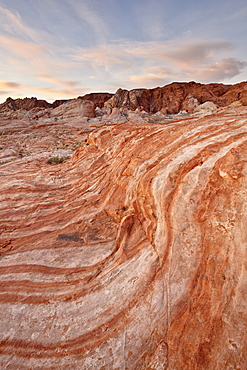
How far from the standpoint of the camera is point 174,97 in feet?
259

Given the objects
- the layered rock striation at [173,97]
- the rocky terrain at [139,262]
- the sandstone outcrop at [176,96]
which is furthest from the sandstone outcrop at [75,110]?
the rocky terrain at [139,262]

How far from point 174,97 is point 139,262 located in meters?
85.8

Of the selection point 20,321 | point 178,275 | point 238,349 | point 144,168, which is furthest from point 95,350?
point 144,168

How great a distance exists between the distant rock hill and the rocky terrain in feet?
237

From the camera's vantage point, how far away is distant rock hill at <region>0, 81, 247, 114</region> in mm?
71562

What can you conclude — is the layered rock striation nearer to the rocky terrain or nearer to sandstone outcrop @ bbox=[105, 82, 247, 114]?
sandstone outcrop @ bbox=[105, 82, 247, 114]

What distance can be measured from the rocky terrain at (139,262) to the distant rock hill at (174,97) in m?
72.2

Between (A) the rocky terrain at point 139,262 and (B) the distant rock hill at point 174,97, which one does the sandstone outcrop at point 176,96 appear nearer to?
(B) the distant rock hill at point 174,97

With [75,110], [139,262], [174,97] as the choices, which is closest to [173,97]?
[174,97]

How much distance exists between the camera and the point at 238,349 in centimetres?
292

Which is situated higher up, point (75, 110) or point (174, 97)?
point (174, 97)

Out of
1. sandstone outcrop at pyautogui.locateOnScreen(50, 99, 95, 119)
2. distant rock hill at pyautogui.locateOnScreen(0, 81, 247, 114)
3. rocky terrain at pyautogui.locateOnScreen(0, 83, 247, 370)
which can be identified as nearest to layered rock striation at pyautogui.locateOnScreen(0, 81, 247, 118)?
distant rock hill at pyautogui.locateOnScreen(0, 81, 247, 114)

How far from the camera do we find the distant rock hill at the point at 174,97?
71.6m

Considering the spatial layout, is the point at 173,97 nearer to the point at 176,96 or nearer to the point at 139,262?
the point at 176,96
